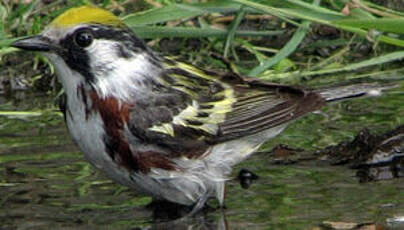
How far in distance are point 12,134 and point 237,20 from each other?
181 cm

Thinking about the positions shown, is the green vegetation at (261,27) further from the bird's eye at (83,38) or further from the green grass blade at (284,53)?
the bird's eye at (83,38)

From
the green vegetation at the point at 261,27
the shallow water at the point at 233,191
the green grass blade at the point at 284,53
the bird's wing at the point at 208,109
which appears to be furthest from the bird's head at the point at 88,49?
the green grass blade at the point at 284,53

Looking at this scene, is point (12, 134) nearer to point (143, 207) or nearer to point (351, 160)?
point (143, 207)

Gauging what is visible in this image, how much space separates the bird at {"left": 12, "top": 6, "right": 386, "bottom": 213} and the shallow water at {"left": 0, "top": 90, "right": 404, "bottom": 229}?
189 millimetres

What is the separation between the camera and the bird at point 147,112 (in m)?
5.85

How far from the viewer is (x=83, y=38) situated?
5938mm

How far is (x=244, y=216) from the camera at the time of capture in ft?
19.3

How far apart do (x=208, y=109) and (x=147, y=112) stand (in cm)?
41

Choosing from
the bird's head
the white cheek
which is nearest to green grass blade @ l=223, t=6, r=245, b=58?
the bird's head

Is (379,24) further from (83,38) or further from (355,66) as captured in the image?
(83,38)

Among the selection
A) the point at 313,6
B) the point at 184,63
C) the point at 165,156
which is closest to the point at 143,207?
the point at 165,156

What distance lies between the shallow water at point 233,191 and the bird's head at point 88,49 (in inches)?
24.6

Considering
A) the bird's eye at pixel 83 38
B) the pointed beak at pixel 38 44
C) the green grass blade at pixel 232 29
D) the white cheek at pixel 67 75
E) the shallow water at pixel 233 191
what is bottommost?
the shallow water at pixel 233 191

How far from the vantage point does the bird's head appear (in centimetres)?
592
